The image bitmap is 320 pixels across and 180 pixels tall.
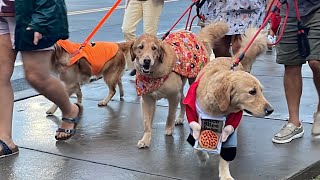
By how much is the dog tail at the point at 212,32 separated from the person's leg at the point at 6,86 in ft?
6.73

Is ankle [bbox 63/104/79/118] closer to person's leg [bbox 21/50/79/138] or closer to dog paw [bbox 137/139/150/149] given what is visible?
person's leg [bbox 21/50/79/138]

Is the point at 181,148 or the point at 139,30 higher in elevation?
the point at 181,148

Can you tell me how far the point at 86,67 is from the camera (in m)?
7.07

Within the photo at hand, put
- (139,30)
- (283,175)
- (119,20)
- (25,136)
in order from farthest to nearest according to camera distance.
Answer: (119,20) < (139,30) < (25,136) < (283,175)

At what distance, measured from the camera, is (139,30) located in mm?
13859

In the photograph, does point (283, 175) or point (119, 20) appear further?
point (119, 20)

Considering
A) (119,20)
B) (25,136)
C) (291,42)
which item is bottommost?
(119,20)

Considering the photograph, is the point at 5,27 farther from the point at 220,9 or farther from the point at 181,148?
the point at 220,9

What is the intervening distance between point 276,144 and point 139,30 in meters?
8.46

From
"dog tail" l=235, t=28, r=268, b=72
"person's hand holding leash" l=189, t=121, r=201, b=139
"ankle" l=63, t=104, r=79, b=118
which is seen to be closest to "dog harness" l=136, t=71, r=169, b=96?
"ankle" l=63, t=104, r=79, b=118

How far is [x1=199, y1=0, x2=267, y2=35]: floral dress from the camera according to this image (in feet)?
21.8

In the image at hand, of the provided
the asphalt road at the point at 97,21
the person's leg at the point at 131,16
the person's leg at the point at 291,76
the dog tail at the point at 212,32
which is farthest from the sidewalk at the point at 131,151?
the asphalt road at the point at 97,21

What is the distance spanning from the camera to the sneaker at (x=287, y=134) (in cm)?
576

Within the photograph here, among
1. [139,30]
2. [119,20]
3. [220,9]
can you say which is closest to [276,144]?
[220,9]
